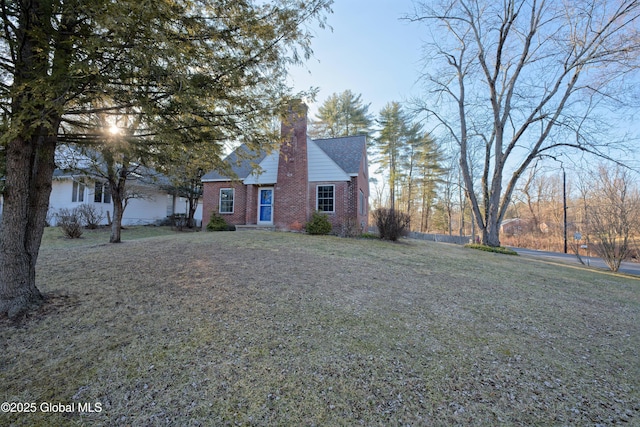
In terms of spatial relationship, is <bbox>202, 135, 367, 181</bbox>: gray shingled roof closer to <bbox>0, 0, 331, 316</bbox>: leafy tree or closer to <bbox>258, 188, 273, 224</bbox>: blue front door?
<bbox>258, 188, 273, 224</bbox>: blue front door

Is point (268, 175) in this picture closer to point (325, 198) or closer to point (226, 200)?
point (226, 200)

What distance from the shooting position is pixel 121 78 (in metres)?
2.89

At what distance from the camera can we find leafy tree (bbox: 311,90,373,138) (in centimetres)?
2852

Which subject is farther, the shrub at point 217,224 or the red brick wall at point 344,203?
the shrub at point 217,224

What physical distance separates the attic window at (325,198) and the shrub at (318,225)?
134 cm

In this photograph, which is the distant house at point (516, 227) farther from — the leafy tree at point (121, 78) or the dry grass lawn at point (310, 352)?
the leafy tree at point (121, 78)

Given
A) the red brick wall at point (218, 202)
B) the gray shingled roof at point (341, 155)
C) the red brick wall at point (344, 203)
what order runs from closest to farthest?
the red brick wall at point (344, 203), the gray shingled roof at point (341, 155), the red brick wall at point (218, 202)

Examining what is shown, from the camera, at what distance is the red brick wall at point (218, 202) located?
15.0m

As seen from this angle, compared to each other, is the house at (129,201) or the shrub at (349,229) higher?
the house at (129,201)

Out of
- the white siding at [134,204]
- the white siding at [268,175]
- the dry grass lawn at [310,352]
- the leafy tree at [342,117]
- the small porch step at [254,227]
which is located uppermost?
the leafy tree at [342,117]

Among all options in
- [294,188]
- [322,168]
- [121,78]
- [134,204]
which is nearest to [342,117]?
[322,168]

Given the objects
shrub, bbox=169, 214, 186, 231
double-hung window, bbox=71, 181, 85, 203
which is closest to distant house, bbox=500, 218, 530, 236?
shrub, bbox=169, 214, 186, 231

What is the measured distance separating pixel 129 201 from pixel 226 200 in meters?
8.13

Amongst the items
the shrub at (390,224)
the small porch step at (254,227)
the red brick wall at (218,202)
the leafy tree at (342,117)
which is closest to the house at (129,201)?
the red brick wall at (218,202)
